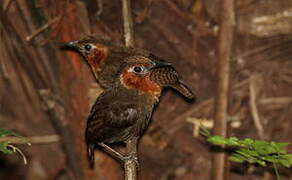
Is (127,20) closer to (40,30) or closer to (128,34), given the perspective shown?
(128,34)

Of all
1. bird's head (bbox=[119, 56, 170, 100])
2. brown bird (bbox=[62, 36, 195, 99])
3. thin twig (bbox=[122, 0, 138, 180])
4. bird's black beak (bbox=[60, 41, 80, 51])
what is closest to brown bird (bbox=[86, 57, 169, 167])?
bird's head (bbox=[119, 56, 170, 100])

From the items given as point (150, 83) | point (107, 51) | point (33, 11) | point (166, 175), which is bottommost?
point (166, 175)

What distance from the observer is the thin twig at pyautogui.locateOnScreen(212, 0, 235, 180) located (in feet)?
17.0

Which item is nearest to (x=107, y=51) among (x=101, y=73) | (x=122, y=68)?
(x=101, y=73)

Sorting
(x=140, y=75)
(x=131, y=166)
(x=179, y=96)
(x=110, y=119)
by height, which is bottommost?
(x=131, y=166)

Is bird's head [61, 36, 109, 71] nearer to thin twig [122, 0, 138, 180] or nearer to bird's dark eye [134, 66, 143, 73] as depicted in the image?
thin twig [122, 0, 138, 180]

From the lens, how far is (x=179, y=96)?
19.7 feet

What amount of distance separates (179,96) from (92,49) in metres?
1.27

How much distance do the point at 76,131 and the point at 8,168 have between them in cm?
104

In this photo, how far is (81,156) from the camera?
5406 mm

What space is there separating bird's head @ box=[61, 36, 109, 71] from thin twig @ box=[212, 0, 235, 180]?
118 centimetres

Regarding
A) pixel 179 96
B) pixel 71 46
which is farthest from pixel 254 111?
pixel 71 46

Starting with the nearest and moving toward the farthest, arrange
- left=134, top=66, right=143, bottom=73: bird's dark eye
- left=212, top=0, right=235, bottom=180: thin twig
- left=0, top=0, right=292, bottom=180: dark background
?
left=134, top=66, right=143, bottom=73: bird's dark eye → left=212, top=0, right=235, bottom=180: thin twig → left=0, top=0, right=292, bottom=180: dark background

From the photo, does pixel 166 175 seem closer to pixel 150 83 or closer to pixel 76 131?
pixel 76 131
